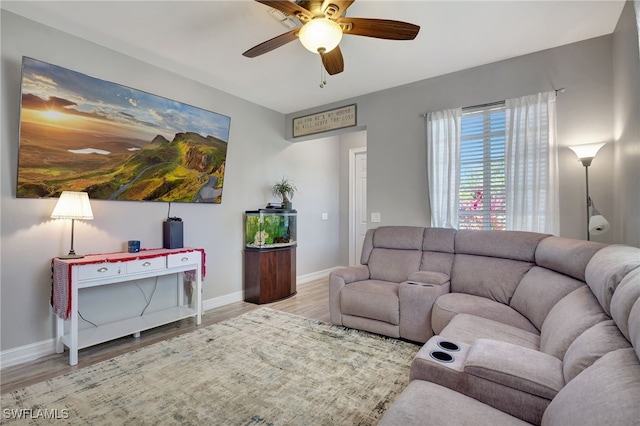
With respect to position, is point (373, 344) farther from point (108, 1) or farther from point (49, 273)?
point (108, 1)

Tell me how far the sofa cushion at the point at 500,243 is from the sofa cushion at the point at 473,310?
472 millimetres

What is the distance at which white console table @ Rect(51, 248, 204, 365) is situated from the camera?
2.23m

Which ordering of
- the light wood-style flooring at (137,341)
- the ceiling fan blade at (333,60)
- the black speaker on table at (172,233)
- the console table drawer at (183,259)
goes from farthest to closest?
the black speaker on table at (172,233)
the console table drawer at (183,259)
the ceiling fan blade at (333,60)
the light wood-style flooring at (137,341)

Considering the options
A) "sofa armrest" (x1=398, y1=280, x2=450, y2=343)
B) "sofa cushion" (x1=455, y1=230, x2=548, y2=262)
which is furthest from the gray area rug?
"sofa cushion" (x1=455, y1=230, x2=548, y2=262)

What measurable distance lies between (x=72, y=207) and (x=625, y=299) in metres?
3.33

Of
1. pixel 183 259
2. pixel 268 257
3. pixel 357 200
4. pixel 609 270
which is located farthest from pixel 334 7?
pixel 357 200

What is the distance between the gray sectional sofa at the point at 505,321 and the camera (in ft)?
2.86

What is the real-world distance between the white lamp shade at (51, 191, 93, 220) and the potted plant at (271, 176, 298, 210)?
2363mm

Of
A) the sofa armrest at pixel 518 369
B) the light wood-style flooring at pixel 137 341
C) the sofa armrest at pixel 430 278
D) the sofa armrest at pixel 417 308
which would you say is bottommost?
the light wood-style flooring at pixel 137 341

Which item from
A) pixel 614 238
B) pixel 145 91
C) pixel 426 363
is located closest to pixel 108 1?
pixel 145 91

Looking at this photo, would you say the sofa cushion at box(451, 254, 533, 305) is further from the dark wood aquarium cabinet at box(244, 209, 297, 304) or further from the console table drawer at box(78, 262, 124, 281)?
the console table drawer at box(78, 262, 124, 281)

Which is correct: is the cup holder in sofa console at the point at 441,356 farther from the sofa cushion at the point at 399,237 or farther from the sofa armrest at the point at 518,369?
the sofa cushion at the point at 399,237

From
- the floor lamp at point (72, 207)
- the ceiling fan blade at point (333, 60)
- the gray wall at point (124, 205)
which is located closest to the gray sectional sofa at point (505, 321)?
the gray wall at point (124, 205)

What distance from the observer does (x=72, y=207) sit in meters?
2.32
